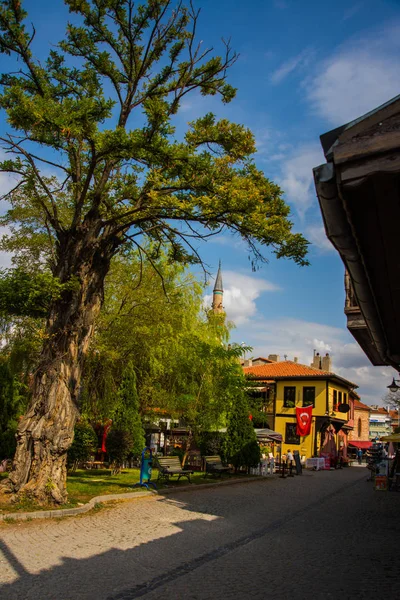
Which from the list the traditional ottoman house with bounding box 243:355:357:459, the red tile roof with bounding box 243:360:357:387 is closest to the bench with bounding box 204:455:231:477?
the traditional ottoman house with bounding box 243:355:357:459

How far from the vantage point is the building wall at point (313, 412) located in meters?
39.2

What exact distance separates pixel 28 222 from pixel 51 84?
1140 cm

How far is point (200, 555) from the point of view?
7.12 metres

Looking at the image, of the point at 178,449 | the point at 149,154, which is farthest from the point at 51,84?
the point at 178,449

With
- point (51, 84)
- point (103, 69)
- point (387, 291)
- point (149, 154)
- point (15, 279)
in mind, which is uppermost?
point (103, 69)

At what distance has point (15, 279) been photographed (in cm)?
1070

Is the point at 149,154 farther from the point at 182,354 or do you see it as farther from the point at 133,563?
the point at 182,354

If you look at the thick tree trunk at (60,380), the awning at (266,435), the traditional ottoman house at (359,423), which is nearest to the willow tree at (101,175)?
the thick tree trunk at (60,380)

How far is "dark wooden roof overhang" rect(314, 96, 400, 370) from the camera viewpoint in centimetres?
269

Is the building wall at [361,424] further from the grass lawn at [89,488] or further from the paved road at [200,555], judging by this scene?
the paved road at [200,555]

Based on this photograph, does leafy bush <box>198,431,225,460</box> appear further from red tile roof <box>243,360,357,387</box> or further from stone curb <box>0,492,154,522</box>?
red tile roof <box>243,360,357,387</box>

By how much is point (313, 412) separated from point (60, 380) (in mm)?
32811

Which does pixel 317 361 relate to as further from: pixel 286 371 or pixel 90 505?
pixel 90 505

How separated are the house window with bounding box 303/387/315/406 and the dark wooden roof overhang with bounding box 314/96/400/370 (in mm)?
38816
